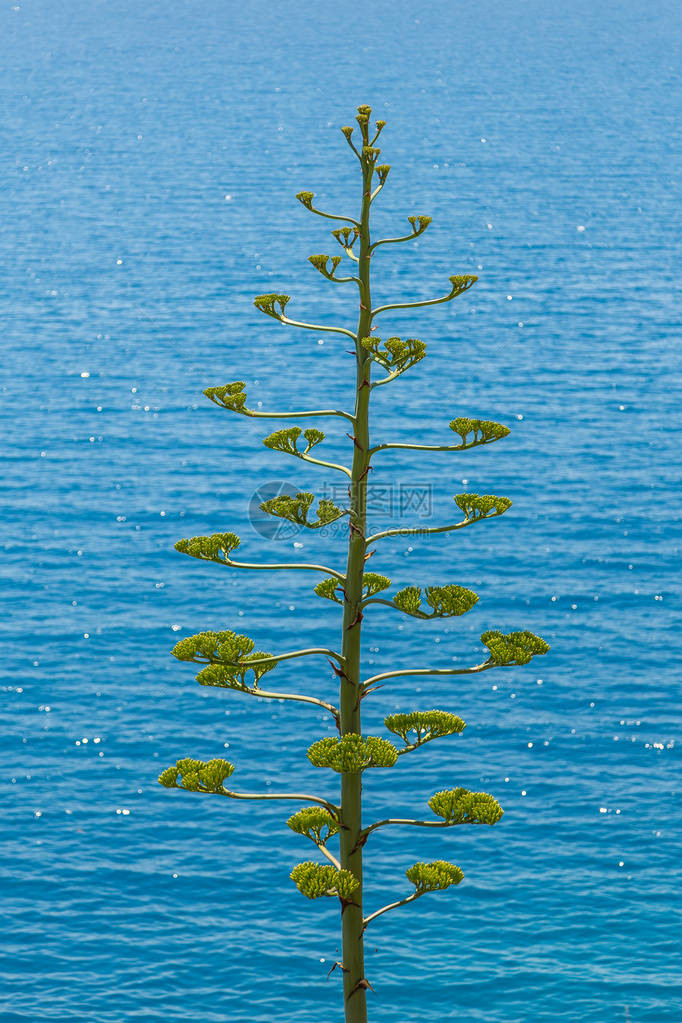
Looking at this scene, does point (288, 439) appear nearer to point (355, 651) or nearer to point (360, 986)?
point (355, 651)

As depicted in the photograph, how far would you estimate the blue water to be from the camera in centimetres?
3847

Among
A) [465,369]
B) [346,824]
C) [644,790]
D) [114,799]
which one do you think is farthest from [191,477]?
[346,824]

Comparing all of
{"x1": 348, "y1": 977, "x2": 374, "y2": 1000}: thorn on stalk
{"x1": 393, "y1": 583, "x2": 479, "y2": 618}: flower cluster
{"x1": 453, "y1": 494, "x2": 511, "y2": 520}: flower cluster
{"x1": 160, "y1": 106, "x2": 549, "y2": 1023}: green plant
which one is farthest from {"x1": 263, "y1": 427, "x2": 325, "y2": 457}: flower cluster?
{"x1": 348, "y1": 977, "x2": 374, "y2": 1000}: thorn on stalk

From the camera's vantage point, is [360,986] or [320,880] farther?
[360,986]

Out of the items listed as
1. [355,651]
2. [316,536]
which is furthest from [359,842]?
[316,536]

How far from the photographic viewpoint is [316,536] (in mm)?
62844

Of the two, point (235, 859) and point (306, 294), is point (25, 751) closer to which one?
point (235, 859)

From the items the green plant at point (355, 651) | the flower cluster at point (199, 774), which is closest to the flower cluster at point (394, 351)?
the green plant at point (355, 651)

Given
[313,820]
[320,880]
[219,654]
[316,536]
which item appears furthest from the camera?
[316,536]

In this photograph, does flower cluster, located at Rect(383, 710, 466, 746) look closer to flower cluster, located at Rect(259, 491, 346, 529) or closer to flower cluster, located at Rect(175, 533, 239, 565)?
flower cluster, located at Rect(259, 491, 346, 529)

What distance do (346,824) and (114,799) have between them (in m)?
27.2

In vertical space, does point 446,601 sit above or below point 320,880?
above

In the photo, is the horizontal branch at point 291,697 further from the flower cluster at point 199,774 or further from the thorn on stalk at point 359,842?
the thorn on stalk at point 359,842

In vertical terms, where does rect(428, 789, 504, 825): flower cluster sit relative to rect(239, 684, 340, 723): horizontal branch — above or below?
below
